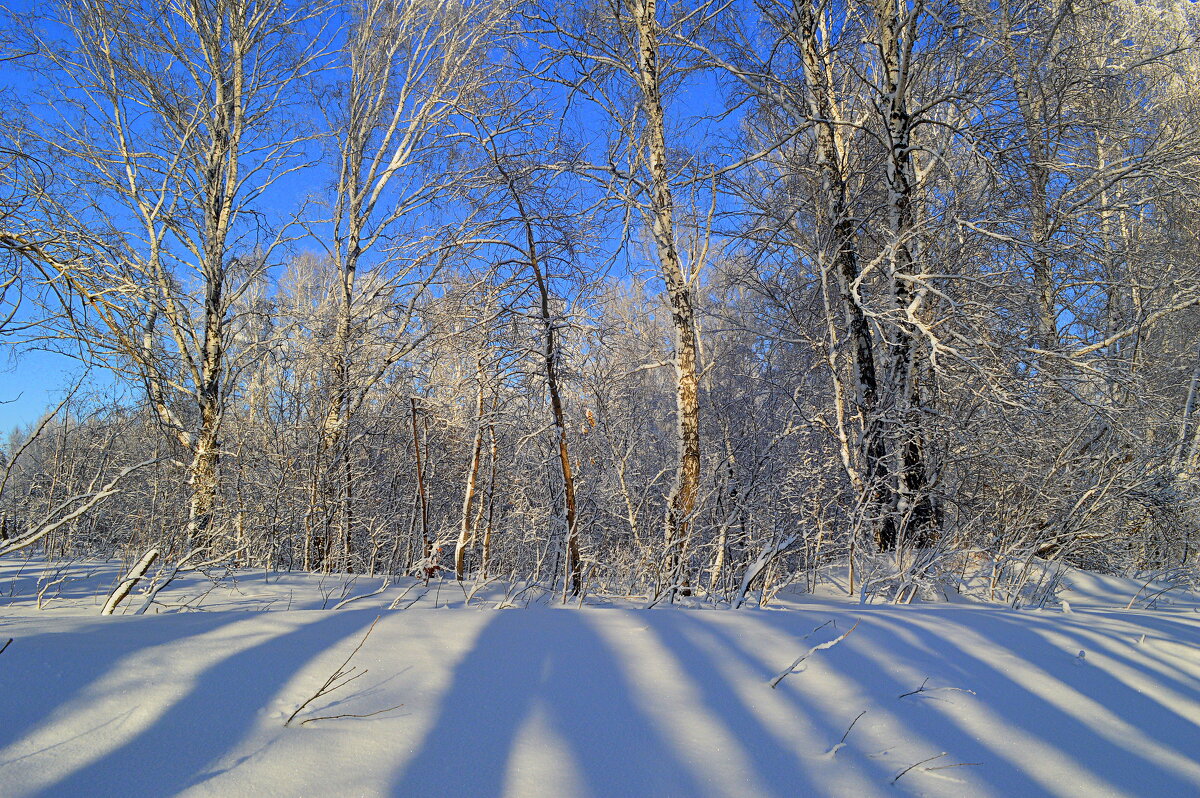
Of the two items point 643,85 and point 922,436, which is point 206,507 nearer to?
point 643,85

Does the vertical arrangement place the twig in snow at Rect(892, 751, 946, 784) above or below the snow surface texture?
below

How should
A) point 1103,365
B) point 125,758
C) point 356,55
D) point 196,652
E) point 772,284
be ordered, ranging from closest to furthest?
point 125,758 < point 196,652 < point 1103,365 < point 772,284 < point 356,55

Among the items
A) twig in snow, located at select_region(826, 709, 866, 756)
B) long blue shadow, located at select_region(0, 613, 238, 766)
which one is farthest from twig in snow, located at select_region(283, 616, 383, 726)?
twig in snow, located at select_region(826, 709, 866, 756)

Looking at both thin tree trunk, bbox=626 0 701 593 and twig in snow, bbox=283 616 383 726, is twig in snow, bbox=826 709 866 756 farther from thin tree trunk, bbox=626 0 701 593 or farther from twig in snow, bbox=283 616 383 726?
thin tree trunk, bbox=626 0 701 593

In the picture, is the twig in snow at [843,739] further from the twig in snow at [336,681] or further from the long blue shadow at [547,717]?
the twig in snow at [336,681]

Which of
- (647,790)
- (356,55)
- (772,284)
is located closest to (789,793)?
(647,790)

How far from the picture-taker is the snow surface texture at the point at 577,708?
1.40 m

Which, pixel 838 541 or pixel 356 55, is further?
pixel 356 55

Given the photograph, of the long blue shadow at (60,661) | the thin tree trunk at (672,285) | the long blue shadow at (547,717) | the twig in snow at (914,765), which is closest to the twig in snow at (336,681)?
the long blue shadow at (547,717)

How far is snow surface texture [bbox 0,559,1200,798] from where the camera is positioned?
140 cm

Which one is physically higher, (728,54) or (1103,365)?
(728,54)

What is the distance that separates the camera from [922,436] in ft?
19.9

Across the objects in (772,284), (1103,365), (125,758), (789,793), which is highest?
(772,284)

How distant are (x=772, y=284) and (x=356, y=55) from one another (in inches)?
307
